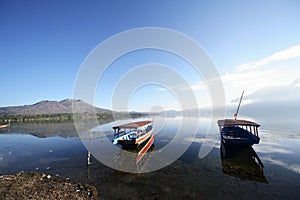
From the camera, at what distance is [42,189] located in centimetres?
852

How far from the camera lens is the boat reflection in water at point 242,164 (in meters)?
11.3

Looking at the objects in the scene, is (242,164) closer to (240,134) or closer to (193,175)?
(193,175)

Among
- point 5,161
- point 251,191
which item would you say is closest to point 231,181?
point 251,191

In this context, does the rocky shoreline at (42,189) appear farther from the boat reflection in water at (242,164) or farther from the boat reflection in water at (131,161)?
the boat reflection in water at (242,164)

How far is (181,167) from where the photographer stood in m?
13.0

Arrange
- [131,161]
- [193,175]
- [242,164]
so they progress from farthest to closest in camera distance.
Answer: [131,161] < [242,164] < [193,175]

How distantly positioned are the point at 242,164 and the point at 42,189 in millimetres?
16316

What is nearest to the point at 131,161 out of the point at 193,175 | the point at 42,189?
the point at 193,175

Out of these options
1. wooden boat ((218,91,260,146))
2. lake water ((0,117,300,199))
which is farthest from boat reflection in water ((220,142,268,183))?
wooden boat ((218,91,260,146))

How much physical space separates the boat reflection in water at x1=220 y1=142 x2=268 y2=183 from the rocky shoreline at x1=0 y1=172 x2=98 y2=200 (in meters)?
11.0

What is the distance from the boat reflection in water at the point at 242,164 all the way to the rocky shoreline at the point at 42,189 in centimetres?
1104

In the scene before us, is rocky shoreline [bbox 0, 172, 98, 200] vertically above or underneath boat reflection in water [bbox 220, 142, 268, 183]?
above

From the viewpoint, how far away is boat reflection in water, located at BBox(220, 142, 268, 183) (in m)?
11.3

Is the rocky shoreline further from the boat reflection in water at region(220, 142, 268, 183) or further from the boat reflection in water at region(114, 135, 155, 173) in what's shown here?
the boat reflection in water at region(220, 142, 268, 183)
